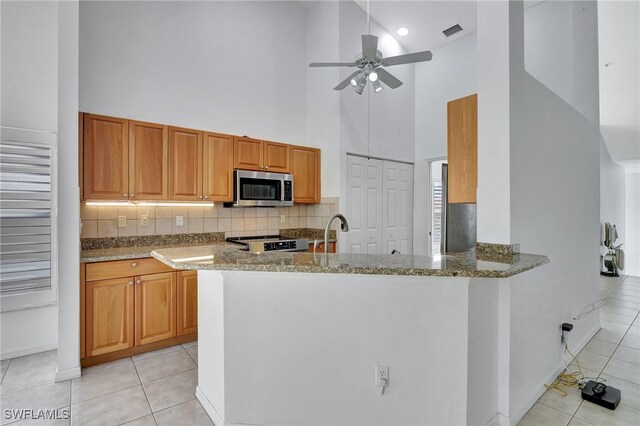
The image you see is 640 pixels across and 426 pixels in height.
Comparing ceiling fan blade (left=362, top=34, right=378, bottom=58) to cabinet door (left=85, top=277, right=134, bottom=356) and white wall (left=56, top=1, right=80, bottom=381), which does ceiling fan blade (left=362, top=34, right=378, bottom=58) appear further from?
cabinet door (left=85, top=277, right=134, bottom=356)

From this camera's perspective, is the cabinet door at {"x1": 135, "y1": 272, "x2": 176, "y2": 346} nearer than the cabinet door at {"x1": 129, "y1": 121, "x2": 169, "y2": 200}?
Yes

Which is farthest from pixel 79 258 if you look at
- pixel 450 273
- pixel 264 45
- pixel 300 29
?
pixel 300 29

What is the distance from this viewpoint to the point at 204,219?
383 cm

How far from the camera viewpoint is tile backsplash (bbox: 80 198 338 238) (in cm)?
316

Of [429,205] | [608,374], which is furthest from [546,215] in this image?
[429,205]

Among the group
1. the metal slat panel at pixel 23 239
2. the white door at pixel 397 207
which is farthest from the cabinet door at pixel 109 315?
the white door at pixel 397 207

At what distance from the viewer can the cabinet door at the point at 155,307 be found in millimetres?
2893

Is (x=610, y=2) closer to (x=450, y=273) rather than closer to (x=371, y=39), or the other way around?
(x=371, y=39)

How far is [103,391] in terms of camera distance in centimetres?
232

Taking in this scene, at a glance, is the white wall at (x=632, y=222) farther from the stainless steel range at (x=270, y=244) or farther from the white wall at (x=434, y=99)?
the stainless steel range at (x=270, y=244)

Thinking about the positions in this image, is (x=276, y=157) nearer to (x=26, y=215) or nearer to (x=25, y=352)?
(x=26, y=215)

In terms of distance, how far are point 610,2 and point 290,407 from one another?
579 centimetres

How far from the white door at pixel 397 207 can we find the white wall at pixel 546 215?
2363 mm

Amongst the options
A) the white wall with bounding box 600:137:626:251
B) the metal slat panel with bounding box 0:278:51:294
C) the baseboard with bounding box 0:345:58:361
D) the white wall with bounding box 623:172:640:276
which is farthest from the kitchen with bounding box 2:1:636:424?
the white wall with bounding box 623:172:640:276
